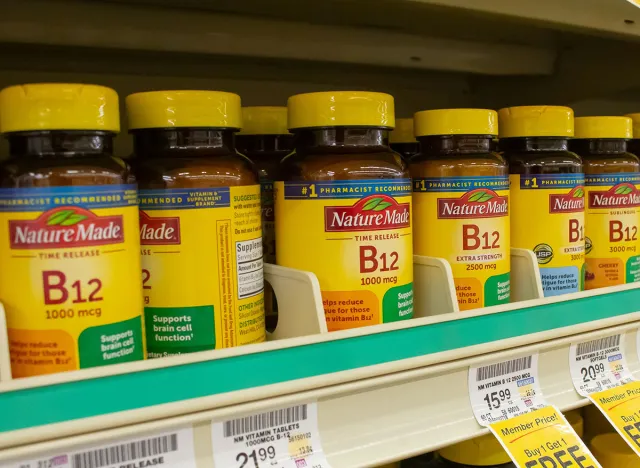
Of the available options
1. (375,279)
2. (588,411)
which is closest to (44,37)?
(375,279)

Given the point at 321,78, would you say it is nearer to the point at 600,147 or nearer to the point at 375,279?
the point at 600,147

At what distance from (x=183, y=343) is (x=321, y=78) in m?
0.75

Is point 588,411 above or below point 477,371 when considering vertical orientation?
below

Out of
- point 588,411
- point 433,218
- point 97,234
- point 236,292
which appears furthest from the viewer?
point 588,411

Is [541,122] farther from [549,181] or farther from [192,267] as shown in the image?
[192,267]

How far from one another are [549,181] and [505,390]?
311mm

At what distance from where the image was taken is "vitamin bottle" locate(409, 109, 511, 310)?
32.9 inches

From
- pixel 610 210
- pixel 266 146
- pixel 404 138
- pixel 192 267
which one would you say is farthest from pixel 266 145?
pixel 610 210

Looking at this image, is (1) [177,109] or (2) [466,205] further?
(2) [466,205]

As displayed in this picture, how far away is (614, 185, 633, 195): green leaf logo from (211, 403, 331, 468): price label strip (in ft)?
2.08

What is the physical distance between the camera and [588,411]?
115 cm

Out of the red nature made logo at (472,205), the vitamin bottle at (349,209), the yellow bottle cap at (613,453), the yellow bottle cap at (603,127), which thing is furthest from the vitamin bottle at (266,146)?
the yellow bottle cap at (613,453)

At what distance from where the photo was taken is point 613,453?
960mm

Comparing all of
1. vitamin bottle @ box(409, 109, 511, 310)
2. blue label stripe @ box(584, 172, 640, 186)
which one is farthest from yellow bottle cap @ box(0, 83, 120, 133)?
blue label stripe @ box(584, 172, 640, 186)
